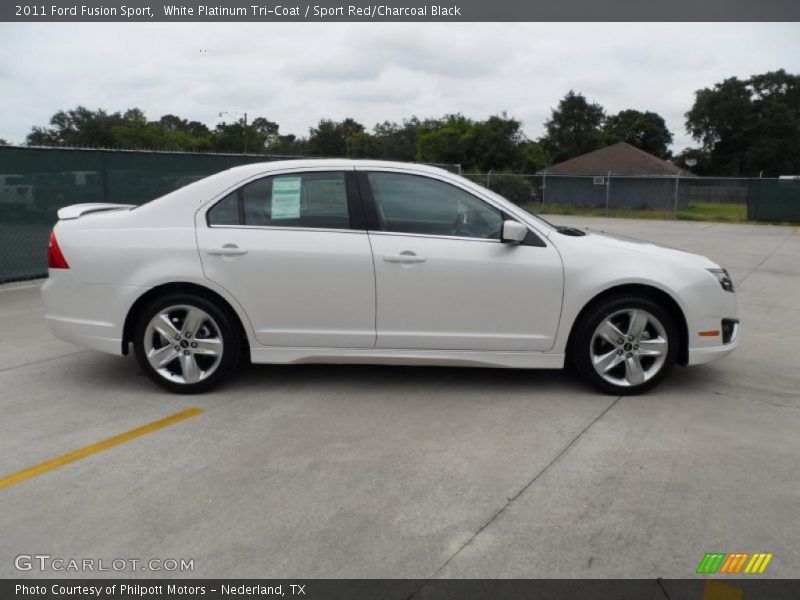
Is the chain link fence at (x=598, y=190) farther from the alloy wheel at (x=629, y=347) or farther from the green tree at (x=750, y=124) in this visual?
the green tree at (x=750, y=124)

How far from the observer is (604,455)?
4031 mm

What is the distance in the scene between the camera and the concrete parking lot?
303 cm

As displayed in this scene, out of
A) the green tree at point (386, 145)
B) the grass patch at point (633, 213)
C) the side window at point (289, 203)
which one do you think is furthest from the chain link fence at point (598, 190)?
the side window at point (289, 203)

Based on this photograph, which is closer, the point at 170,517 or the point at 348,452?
the point at 170,517

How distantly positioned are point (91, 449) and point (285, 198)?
83.2 inches

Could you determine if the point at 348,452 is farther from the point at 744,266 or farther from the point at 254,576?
the point at 744,266

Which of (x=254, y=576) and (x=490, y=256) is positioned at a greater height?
(x=490, y=256)

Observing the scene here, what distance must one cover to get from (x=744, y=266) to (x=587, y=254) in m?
9.07

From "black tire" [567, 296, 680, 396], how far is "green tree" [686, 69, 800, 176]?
68.5 metres

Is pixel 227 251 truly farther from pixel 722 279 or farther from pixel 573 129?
pixel 573 129

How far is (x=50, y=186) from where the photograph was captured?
9516 mm

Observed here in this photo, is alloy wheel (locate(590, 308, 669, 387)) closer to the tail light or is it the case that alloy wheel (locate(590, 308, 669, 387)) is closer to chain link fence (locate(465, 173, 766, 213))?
the tail light

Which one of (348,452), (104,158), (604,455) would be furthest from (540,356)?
(104,158)
